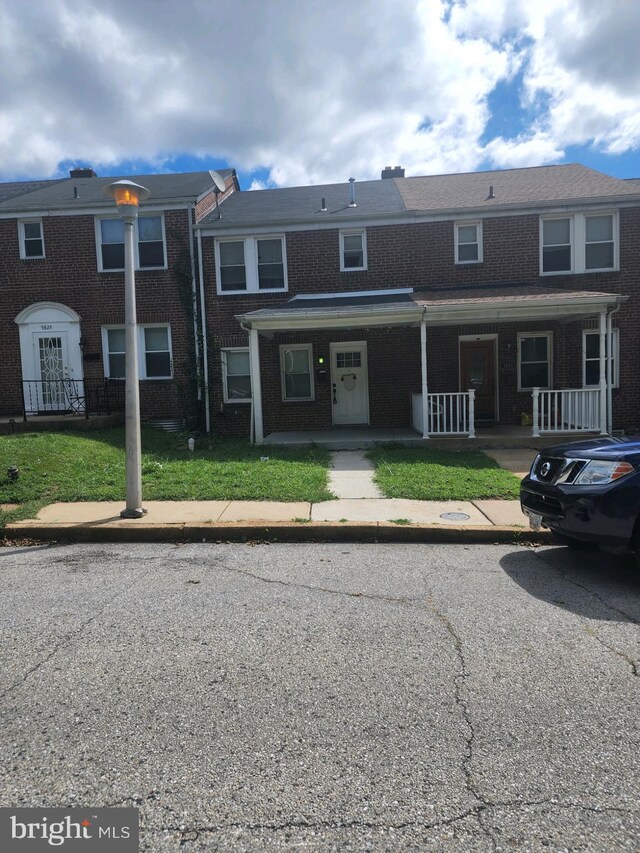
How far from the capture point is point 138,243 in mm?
14953

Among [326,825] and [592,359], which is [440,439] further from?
[326,825]

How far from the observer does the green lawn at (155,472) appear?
769 cm

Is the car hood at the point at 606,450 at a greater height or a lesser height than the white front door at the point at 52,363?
lesser

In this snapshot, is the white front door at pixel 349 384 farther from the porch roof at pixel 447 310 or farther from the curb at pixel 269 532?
the curb at pixel 269 532

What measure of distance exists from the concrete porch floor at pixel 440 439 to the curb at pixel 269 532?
5.31 metres

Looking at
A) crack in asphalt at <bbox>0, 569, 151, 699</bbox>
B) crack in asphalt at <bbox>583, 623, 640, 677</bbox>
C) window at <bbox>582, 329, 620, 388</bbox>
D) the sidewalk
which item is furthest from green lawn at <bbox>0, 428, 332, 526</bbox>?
window at <bbox>582, 329, 620, 388</bbox>

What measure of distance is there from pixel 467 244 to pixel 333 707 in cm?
1355

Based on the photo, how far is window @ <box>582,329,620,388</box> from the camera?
1393cm

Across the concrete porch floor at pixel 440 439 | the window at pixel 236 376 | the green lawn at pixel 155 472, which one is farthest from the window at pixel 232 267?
the green lawn at pixel 155 472

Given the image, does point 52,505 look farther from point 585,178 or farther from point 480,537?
point 585,178

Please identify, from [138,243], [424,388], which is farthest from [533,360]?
[138,243]

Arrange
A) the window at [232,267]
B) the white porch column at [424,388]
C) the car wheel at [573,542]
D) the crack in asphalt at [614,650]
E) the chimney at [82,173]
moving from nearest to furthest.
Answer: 1. the crack in asphalt at [614,650]
2. the car wheel at [573,542]
3. the white porch column at [424,388]
4. the window at [232,267]
5. the chimney at [82,173]

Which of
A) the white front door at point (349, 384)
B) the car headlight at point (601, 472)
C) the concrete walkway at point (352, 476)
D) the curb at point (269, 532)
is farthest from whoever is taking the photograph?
the white front door at point (349, 384)

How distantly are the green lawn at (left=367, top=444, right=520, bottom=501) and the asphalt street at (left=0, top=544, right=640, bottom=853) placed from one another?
108 inches
